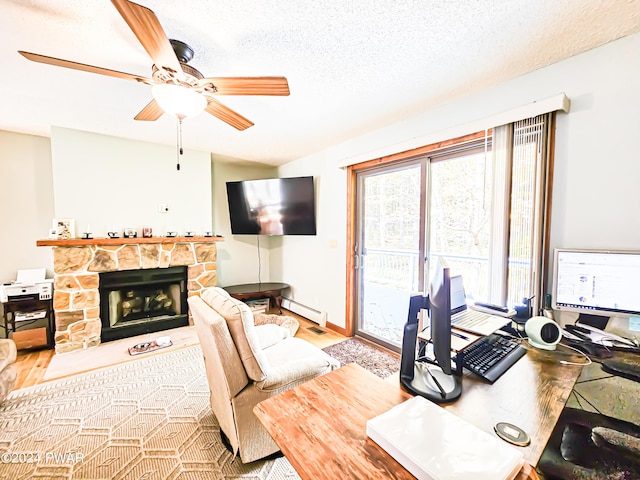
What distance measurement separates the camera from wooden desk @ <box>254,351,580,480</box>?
2.24 feet

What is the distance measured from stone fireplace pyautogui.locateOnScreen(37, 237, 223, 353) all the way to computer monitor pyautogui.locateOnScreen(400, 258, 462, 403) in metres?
3.25

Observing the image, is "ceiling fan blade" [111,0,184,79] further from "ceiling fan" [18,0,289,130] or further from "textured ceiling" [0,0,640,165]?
"textured ceiling" [0,0,640,165]

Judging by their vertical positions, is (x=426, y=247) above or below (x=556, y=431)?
above

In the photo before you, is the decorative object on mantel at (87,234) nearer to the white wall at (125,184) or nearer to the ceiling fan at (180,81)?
the white wall at (125,184)

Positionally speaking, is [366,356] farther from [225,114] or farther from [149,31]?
[149,31]

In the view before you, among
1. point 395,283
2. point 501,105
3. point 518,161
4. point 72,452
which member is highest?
point 501,105

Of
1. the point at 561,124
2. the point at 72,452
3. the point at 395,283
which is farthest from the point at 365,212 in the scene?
the point at 72,452

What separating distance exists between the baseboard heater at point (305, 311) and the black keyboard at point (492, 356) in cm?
244

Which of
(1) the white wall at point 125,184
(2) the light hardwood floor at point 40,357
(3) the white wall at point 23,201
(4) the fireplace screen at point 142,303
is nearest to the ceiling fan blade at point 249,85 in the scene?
(1) the white wall at point 125,184

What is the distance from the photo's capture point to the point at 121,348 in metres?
2.99

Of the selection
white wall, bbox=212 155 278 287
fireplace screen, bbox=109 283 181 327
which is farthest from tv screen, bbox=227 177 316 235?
fireplace screen, bbox=109 283 181 327

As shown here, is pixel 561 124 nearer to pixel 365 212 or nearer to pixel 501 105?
pixel 501 105

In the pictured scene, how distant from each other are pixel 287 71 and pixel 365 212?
70.5 inches

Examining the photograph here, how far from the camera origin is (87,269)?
2980 millimetres
